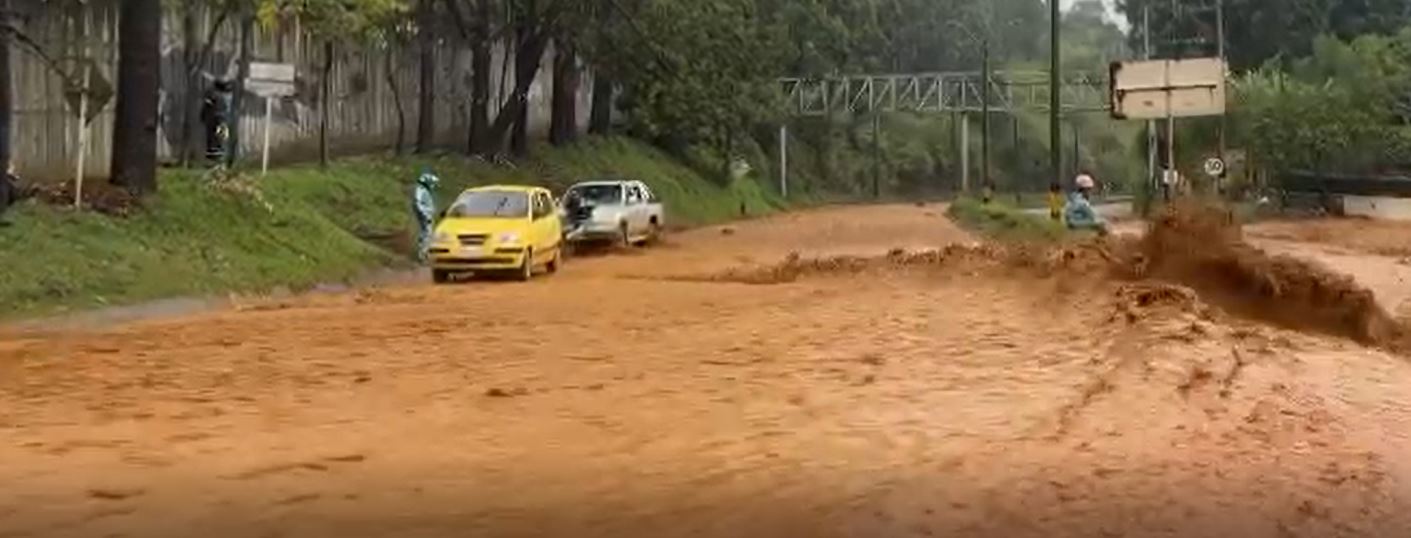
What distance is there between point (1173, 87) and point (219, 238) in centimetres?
2245

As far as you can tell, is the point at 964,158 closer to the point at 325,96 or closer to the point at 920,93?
the point at 920,93

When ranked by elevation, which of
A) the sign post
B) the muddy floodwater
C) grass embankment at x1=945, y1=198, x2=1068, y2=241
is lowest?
the muddy floodwater

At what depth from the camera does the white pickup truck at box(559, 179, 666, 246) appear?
127 ft

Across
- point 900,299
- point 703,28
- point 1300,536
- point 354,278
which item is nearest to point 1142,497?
→ point 1300,536

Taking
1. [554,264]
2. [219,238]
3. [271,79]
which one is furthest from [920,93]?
[219,238]

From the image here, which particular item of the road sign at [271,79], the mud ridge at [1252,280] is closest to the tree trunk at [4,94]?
the road sign at [271,79]

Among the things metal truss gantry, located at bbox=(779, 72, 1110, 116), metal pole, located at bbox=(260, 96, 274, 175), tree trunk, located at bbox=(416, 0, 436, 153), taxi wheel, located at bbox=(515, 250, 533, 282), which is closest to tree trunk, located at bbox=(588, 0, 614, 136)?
→ tree trunk, located at bbox=(416, 0, 436, 153)

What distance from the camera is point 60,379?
51.0ft

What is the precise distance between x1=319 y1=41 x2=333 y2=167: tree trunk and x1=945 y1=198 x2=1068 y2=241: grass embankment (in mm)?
15355

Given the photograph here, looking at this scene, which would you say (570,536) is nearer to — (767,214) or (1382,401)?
(1382,401)

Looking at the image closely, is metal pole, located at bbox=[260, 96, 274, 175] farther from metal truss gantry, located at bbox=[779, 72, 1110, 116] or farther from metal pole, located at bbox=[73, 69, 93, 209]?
metal truss gantry, located at bbox=[779, 72, 1110, 116]

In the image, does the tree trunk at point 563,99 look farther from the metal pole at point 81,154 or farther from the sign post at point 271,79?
the metal pole at point 81,154

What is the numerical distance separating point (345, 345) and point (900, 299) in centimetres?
858

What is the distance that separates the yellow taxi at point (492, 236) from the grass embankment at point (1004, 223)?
14.6 meters
